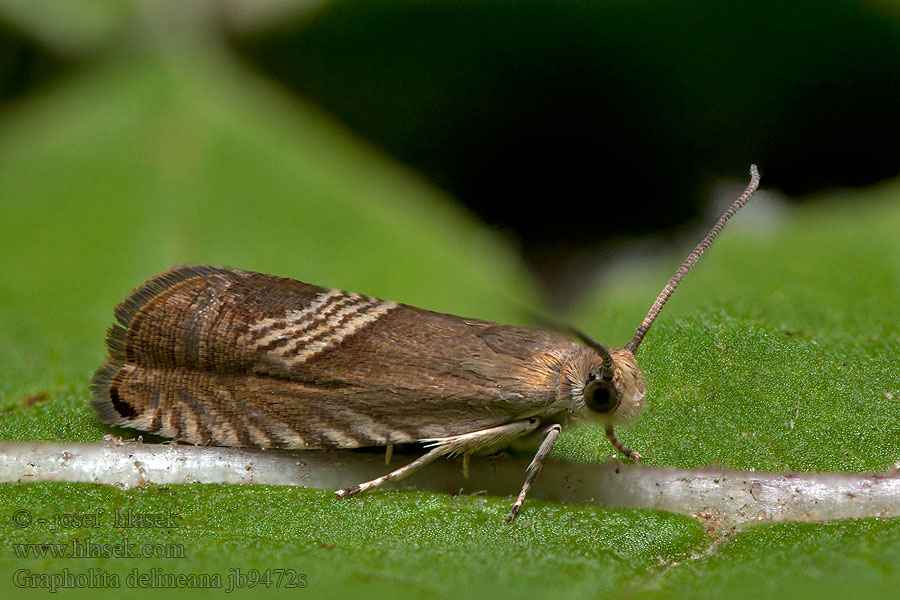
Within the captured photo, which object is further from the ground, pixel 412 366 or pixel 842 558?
pixel 842 558

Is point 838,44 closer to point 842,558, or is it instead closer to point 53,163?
point 842,558

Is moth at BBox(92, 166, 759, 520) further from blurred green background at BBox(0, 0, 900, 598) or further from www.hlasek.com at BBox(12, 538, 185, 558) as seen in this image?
www.hlasek.com at BBox(12, 538, 185, 558)

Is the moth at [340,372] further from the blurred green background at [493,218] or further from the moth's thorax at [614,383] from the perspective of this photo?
the blurred green background at [493,218]

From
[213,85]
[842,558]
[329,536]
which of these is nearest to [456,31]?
[213,85]

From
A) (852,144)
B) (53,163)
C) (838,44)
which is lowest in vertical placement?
(53,163)
